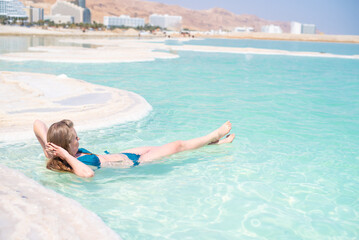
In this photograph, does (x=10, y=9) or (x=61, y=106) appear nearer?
(x=61, y=106)

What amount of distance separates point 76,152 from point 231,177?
5.87ft

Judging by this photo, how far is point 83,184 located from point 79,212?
2.58 feet

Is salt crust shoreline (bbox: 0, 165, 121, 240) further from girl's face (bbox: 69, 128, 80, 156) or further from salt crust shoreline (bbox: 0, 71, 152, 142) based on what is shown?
salt crust shoreline (bbox: 0, 71, 152, 142)

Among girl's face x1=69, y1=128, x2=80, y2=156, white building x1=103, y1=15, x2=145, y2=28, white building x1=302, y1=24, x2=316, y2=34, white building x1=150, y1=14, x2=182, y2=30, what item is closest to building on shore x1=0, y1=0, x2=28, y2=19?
white building x1=103, y1=15, x2=145, y2=28

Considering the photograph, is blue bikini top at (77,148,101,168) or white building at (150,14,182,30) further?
white building at (150,14,182,30)

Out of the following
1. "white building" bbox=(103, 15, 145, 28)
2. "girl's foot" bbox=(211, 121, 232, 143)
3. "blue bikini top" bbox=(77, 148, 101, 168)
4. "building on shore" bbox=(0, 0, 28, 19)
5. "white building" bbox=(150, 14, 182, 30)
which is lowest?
"blue bikini top" bbox=(77, 148, 101, 168)

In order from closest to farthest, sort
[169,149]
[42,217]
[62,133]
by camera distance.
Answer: [42,217] → [62,133] → [169,149]

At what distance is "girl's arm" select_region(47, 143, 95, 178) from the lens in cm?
356

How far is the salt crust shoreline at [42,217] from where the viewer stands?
264cm

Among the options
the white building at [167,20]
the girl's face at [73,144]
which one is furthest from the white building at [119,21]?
the girl's face at [73,144]

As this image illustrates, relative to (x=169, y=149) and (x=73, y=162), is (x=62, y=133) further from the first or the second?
(x=169, y=149)

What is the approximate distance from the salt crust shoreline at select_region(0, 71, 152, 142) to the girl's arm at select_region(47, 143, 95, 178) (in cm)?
189

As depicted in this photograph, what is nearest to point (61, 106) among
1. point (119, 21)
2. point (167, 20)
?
point (119, 21)

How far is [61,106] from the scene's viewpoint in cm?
675
